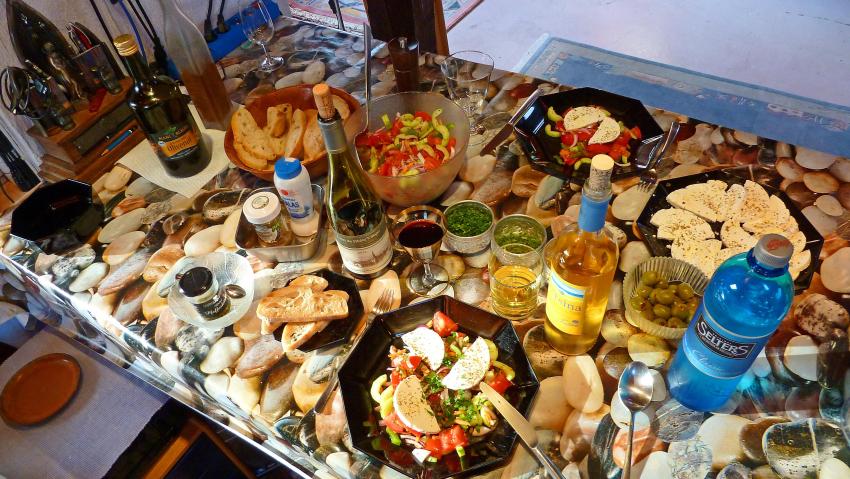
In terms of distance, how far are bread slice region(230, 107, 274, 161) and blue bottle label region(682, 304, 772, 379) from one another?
1054 millimetres

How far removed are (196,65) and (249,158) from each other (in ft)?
1.17

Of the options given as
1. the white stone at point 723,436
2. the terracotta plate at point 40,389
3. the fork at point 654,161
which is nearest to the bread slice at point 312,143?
the fork at point 654,161

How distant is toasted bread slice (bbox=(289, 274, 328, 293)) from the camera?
1095 mm

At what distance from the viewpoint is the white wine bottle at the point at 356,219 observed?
1077mm

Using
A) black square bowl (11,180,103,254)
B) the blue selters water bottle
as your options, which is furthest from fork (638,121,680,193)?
black square bowl (11,180,103,254)

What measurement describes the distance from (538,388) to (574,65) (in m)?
2.41

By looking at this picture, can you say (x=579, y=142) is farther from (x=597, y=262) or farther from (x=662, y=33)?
(x=662, y=33)

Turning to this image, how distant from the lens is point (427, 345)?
0.95 metres

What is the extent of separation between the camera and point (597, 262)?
2.75ft

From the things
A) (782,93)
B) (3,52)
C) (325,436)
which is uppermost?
(3,52)

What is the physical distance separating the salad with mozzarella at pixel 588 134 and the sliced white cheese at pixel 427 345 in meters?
0.56

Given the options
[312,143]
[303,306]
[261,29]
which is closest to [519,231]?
[303,306]

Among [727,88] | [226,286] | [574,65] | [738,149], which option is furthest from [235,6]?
[727,88]

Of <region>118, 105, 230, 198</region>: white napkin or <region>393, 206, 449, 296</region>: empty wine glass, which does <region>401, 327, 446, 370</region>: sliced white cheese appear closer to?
<region>393, 206, 449, 296</region>: empty wine glass
